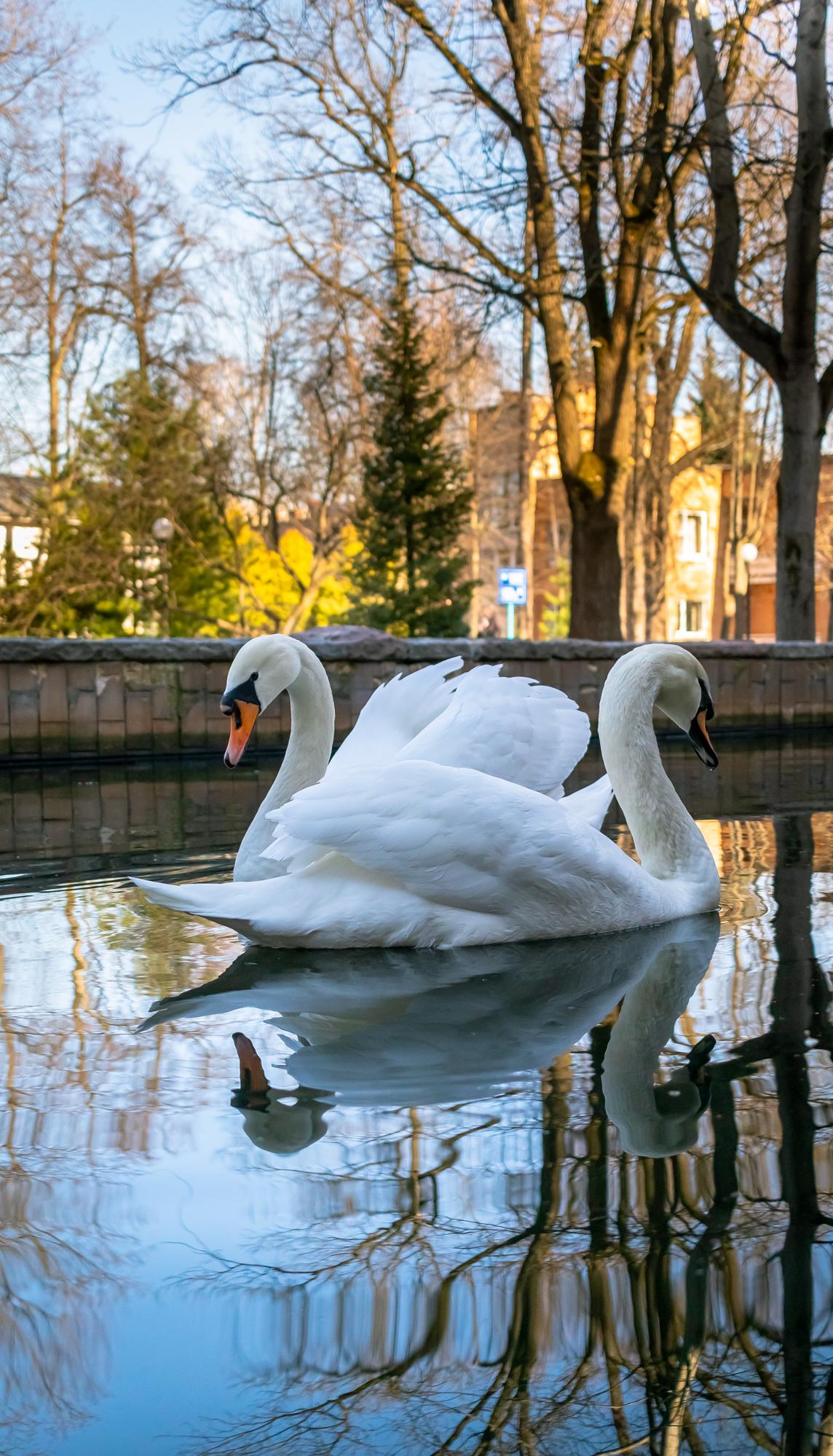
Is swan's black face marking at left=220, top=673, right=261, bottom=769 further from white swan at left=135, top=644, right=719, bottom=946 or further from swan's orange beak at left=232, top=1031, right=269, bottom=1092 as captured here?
swan's orange beak at left=232, top=1031, right=269, bottom=1092

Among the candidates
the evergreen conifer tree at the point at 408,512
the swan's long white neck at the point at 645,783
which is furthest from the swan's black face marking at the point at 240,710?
the evergreen conifer tree at the point at 408,512

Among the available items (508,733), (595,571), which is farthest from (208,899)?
(595,571)

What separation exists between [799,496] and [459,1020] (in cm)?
1177

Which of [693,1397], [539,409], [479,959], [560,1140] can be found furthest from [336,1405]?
[539,409]

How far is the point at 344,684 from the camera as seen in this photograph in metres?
11.9

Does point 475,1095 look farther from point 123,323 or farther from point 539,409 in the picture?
point 539,409

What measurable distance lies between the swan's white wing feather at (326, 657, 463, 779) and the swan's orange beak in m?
1.62

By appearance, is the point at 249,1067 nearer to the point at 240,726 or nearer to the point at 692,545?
the point at 240,726

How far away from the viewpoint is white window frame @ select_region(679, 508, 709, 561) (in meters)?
56.1

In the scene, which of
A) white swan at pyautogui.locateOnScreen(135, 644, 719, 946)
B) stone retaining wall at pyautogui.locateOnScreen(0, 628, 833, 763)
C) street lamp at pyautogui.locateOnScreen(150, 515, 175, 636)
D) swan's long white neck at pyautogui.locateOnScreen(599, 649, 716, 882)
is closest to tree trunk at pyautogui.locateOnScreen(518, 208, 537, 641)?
street lamp at pyautogui.locateOnScreen(150, 515, 175, 636)

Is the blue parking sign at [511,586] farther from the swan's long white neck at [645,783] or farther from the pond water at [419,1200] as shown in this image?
the pond water at [419,1200]

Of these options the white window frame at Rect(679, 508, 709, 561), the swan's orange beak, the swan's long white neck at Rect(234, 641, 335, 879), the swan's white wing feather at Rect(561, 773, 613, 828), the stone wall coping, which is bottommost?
the swan's orange beak

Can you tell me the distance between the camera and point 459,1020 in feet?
11.0

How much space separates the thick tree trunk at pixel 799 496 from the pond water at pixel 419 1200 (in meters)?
10.5
